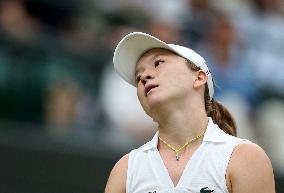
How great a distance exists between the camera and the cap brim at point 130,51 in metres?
4.52

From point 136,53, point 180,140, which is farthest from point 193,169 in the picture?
point 136,53

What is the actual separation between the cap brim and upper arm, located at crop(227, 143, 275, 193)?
71 centimetres

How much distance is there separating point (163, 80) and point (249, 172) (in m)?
0.64

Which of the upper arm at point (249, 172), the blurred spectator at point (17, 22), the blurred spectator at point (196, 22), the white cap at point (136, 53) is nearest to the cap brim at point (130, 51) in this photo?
the white cap at point (136, 53)

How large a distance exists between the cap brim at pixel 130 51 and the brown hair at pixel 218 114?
24cm

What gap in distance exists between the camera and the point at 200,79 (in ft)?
14.8

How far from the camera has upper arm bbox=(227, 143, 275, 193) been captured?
4.11m

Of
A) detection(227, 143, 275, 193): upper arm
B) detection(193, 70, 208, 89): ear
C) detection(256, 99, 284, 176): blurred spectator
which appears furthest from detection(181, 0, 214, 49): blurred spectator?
detection(227, 143, 275, 193): upper arm

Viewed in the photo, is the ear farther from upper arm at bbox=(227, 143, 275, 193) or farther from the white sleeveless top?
upper arm at bbox=(227, 143, 275, 193)

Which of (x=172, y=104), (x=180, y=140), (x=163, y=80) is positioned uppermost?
(x=163, y=80)

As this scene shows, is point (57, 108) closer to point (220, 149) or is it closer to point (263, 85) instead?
point (263, 85)

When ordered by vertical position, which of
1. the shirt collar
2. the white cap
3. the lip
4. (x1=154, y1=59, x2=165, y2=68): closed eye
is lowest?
the shirt collar

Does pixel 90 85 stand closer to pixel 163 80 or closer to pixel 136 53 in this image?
pixel 136 53

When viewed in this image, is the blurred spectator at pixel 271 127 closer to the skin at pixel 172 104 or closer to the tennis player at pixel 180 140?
the tennis player at pixel 180 140
